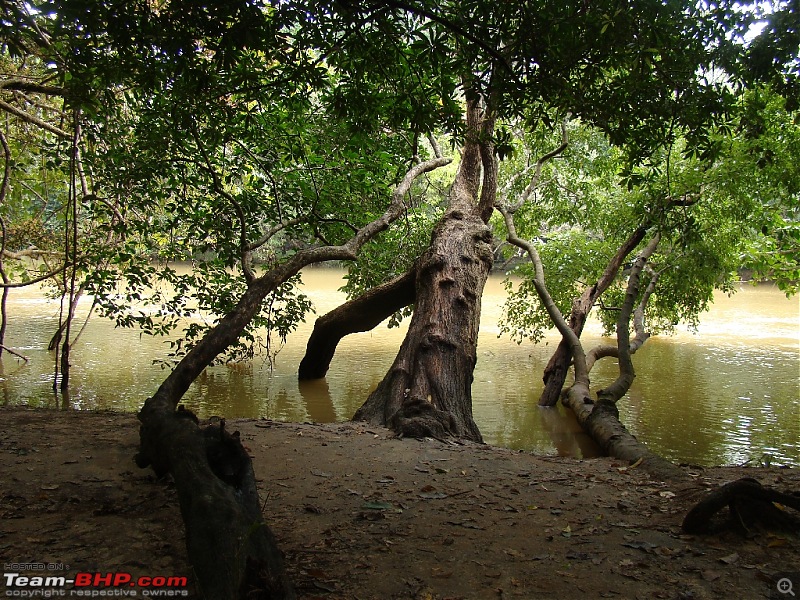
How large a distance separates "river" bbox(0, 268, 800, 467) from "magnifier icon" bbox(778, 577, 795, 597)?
3767 mm

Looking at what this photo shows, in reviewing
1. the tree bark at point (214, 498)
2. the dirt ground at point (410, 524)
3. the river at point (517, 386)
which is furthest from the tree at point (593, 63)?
the river at point (517, 386)

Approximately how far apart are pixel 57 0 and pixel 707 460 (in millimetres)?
7097

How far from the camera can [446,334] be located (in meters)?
6.96

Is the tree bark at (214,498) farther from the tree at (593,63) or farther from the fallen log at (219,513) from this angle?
the tree at (593,63)

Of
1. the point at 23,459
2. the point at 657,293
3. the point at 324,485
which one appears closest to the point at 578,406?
the point at 657,293

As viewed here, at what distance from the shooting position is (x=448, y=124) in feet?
13.5

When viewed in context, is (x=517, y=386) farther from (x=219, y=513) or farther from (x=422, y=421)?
(x=219, y=513)

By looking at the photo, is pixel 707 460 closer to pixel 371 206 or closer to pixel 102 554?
pixel 371 206

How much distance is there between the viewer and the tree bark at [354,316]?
29.1 feet

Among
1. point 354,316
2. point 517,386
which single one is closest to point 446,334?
point 354,316

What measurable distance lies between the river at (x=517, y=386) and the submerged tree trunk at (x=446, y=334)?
139 centimetres

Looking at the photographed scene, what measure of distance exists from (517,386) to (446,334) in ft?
13.3

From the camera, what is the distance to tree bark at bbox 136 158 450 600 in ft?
7.39

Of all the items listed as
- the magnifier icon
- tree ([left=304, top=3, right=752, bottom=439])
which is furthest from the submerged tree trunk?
the magnifier icon
